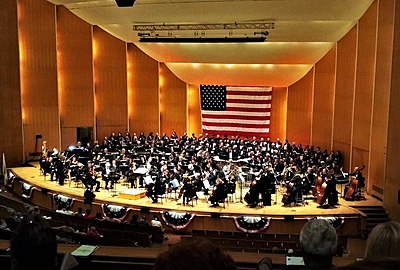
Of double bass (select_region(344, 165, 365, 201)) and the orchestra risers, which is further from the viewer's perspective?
double bass (select_region(344, 165, 365, 201))

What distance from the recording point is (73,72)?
2047cm

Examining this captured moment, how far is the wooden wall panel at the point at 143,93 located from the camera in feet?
75.6

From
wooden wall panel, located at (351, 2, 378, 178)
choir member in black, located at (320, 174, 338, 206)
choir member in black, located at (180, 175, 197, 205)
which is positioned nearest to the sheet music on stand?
choir member in black, located at (180, 175, 197, 205)

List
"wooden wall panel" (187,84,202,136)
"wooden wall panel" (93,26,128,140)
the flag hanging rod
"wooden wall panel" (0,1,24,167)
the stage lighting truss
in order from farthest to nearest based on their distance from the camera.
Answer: "wooden wall panel" (187,84,202,136)
"wooden wall panel" (93,26,128,140)
"wooden wall panel" (0,1,24,167)
the stage lighting truss
the flag hanging rod

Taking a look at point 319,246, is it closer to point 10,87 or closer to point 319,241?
point 319,241

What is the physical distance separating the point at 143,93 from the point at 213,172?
35.4ft

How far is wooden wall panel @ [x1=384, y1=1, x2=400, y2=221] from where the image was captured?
12195 millimetres

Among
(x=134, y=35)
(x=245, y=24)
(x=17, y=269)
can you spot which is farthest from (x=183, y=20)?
(x=17, y=269)

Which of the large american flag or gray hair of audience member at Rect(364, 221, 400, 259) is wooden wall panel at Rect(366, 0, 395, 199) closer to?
the large american flag

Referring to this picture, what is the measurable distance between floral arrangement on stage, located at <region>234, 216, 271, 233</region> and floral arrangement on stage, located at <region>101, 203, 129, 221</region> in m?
2.97

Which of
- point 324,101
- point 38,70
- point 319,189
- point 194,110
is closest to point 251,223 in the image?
point 319,189

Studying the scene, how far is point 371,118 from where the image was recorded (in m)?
14.5

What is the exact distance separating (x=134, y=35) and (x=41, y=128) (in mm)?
5388

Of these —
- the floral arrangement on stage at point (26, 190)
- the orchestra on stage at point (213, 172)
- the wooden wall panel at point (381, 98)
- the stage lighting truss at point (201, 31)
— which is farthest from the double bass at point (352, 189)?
the floral arrangement on stage at point (26, 190)
